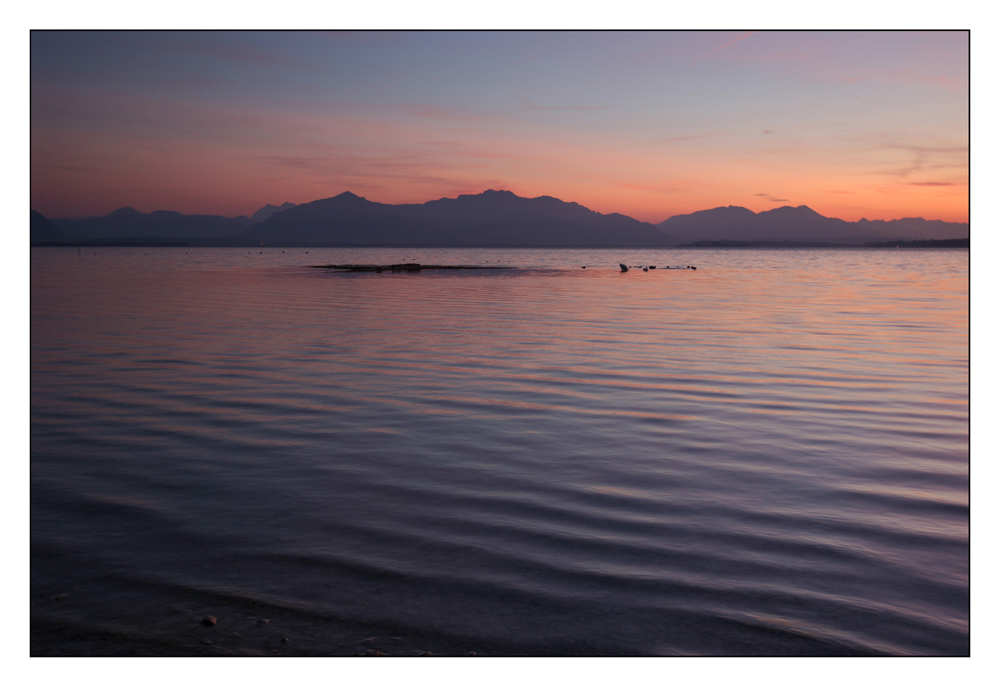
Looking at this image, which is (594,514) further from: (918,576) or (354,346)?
(354,346)

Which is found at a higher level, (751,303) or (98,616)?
(751,303)

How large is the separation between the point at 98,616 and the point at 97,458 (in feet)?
15.2

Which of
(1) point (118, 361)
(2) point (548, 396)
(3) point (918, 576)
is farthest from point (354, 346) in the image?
(3) point (918, 576)

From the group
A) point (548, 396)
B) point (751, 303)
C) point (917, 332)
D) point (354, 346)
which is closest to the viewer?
point (548, 396)

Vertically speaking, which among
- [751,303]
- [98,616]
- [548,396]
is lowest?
[98,616]

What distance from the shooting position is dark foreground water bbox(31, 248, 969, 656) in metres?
5.28

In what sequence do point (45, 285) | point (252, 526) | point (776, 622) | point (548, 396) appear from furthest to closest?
point (45, 285), point (548, 396), point (252, 526), point (776, 622)

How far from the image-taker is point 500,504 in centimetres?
759

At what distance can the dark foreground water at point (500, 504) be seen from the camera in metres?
5.28

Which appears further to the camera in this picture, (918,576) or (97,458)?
(97,458)

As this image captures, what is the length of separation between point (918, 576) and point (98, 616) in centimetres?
690

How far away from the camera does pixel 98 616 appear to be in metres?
5.36

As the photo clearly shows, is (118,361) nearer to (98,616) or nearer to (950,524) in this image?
(98,616)

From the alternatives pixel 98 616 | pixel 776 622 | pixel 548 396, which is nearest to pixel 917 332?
pixel 548 396
